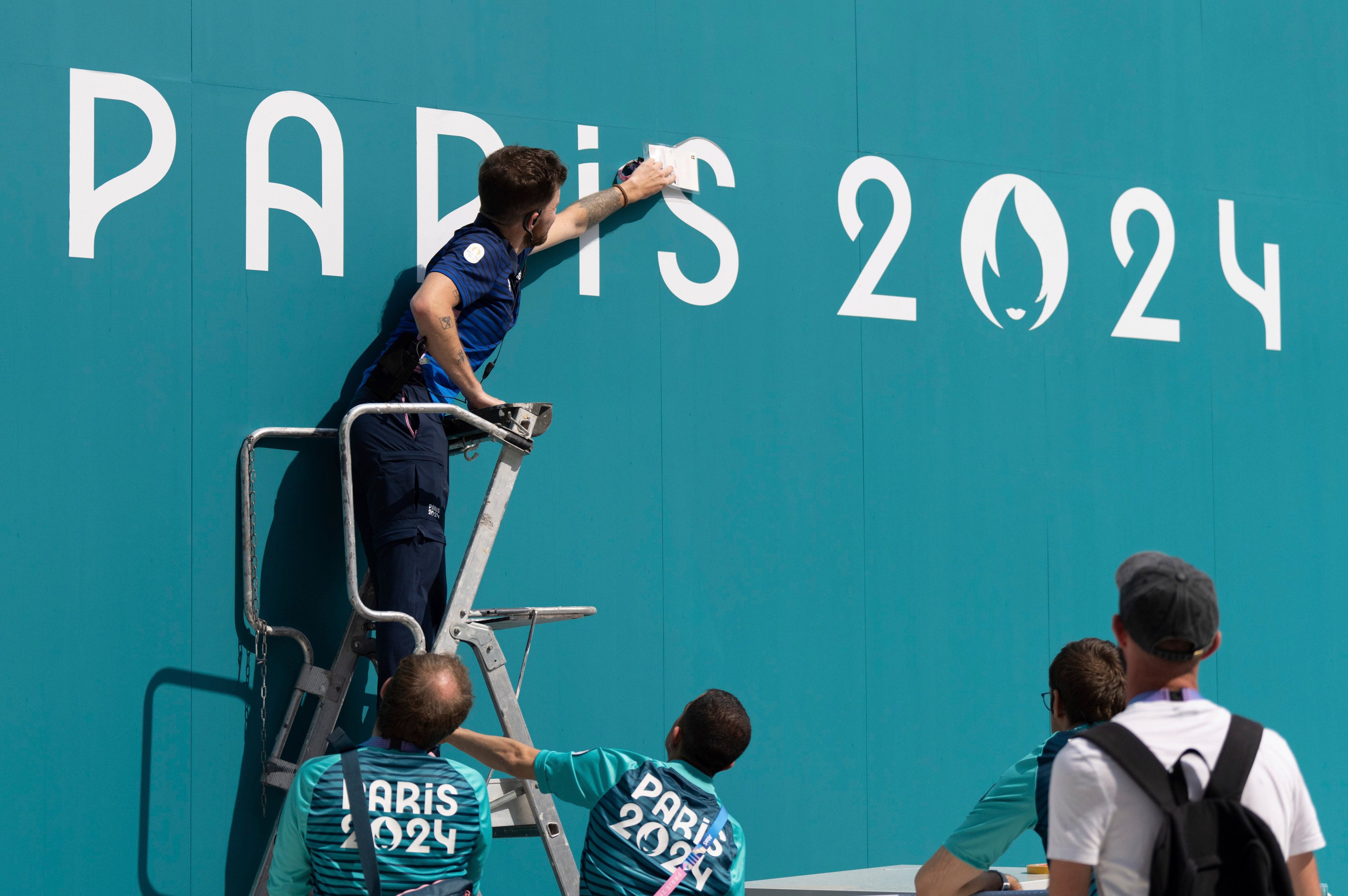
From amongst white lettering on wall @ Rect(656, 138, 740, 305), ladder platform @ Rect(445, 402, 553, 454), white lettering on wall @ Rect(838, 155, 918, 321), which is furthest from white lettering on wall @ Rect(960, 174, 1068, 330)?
ladder platform @ Rect(445, 402, 553, 454)

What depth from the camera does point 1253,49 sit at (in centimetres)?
603

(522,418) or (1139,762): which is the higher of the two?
(522,418)

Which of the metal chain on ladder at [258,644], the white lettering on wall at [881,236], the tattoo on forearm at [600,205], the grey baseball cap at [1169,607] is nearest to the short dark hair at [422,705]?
the metal chain on ladder at [258,644]

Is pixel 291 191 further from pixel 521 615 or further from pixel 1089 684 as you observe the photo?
pixel 1089 684

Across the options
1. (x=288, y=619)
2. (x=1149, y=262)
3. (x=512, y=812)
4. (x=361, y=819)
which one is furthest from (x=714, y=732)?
(x=1149, y=262)

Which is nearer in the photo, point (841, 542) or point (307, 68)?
point (307, 68)

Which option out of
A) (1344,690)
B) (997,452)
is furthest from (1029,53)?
(1344,690)

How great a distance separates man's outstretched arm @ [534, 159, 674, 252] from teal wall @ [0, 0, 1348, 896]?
0.38ft

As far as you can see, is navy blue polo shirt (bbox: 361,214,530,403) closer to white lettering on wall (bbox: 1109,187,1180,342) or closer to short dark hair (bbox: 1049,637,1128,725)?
short dark hair (bbox: 1049,637,1128,725)

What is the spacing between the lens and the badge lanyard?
3018mm

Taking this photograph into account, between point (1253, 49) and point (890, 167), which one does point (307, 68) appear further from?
point (1253, 49)

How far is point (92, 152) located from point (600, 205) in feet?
5.44

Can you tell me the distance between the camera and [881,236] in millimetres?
5188

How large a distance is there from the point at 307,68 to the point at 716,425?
1.89 meters
